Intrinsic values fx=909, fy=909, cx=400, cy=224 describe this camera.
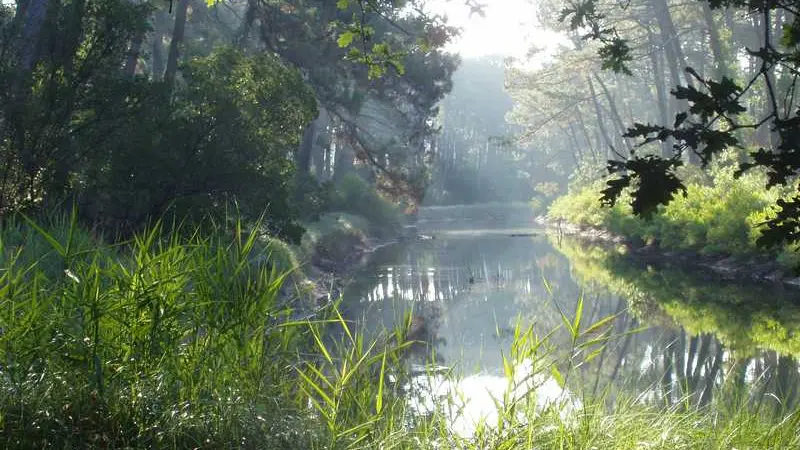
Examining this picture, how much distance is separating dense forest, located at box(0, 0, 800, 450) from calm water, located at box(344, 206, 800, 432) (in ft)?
0.28

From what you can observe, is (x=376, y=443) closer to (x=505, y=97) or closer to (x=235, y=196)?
(x=235, y=196)

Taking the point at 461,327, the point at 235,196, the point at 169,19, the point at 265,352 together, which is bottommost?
the point at 461,327

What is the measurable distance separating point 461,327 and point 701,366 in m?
4.51

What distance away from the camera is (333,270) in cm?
2145

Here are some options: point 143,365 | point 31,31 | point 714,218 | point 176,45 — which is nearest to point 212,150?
point 31,31

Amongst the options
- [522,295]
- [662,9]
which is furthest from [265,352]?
[662,9]

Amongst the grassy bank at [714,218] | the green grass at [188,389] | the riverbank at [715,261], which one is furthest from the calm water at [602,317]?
the grassy bank at [714,218]

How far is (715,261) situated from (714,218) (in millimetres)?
1244

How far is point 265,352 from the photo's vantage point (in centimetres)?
530

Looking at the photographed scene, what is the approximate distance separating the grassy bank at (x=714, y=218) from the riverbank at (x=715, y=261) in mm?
145

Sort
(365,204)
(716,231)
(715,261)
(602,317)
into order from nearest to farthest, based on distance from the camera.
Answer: (602,317), (716,231), (715,261), (365,204)

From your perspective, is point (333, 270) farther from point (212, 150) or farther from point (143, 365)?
point (143, 365)

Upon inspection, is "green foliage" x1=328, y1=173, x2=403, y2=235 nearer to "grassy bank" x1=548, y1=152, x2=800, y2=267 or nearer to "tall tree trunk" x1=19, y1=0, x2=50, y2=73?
"grassy bank" x1=548, y1=152, x2=800, y2=267

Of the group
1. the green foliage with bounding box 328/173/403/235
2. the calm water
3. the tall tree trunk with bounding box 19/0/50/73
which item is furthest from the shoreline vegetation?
the tall tree trunk with bounding box 19/0/50/73
